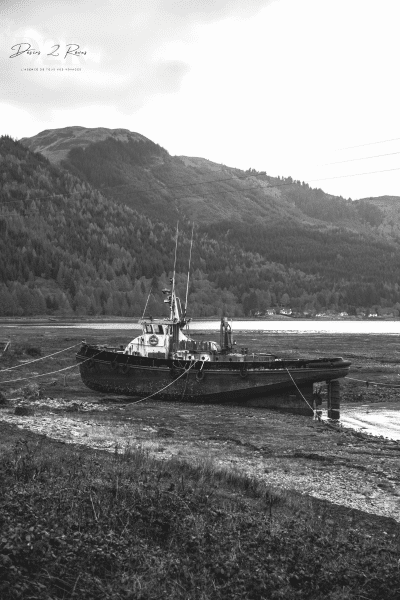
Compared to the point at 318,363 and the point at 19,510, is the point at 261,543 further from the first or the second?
the point at 318,363

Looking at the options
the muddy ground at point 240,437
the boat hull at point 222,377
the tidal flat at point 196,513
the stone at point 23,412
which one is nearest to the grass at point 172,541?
the tidal flat at point 196,513

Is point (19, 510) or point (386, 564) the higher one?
point (19, 510)

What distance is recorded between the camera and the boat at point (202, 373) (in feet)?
111

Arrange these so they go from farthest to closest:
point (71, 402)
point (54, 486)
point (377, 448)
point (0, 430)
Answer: point (71, 402) → point (377, 448) → point (0, 430) → point (54, 486)

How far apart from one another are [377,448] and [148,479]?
11.7 metres

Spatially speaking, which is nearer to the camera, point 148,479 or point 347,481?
point 148,479

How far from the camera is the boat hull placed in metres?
33.7

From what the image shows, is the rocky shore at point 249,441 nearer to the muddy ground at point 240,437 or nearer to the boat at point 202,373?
the muddy ground at point 240,437

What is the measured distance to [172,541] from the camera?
32.2 feet

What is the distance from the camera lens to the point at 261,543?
32.7 ft

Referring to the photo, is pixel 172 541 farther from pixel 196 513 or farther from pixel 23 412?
pixel 23 412

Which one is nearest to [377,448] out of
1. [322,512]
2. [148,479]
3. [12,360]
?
[322,512]

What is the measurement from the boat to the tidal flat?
9.62 meters

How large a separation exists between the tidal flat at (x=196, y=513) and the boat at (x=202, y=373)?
9.62 metres
